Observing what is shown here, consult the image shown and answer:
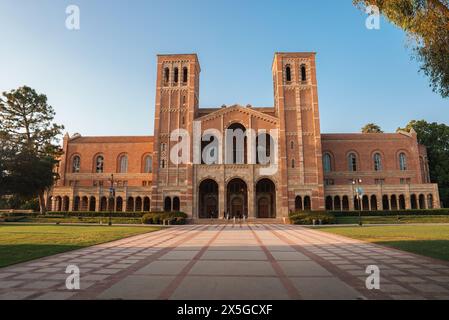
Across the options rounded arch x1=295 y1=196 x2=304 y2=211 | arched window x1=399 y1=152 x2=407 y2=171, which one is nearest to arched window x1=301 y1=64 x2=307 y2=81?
rounded arch x1=295 y1=196 x2=304 y2=211

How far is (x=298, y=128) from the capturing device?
44.0 metres

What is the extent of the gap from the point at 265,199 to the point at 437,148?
33780mm

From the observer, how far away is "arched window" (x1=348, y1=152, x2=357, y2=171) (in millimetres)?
51125

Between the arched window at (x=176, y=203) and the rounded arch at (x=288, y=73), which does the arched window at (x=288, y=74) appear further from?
the arched window at (x=176, y=203)

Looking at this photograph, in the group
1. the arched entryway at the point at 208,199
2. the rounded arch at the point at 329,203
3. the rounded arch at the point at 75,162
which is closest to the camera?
the rounded arch at the point at 329,203

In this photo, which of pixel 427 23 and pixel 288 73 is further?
pixel 288 73

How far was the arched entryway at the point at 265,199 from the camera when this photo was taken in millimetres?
45844

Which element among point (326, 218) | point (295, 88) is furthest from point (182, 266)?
point (295, 88)

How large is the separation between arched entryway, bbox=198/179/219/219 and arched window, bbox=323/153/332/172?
1884cm

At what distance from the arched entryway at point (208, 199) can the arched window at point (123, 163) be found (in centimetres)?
1568

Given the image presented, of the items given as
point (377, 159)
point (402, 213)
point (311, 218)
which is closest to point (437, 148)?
point (377, 159)

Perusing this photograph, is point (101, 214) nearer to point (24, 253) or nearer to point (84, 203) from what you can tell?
point (84, 203)

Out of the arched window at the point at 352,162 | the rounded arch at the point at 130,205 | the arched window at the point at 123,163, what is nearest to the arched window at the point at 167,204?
the rounded arch at the point at 130,205
